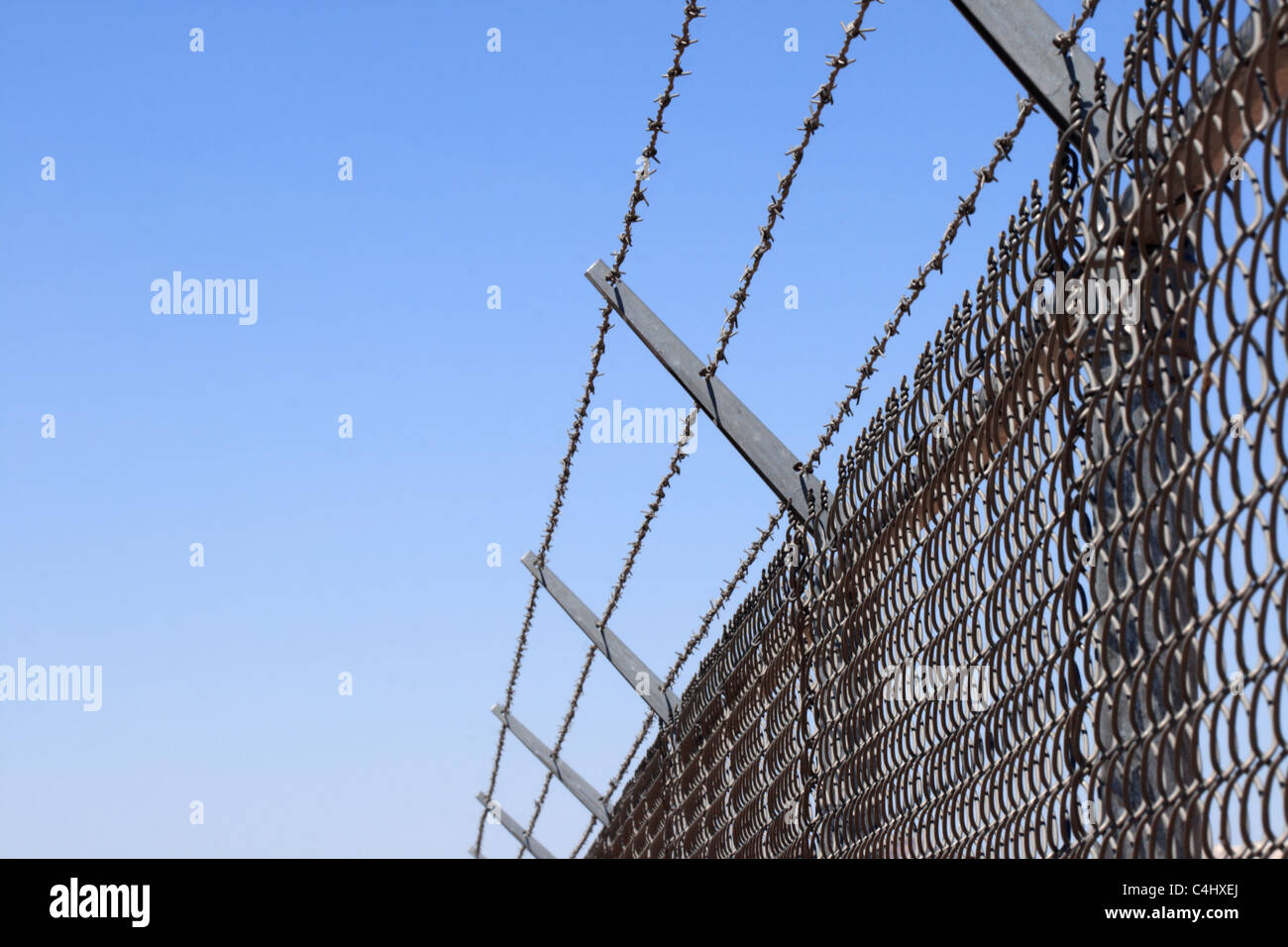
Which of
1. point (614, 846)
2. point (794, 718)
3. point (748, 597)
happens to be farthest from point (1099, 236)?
point (614, 846)

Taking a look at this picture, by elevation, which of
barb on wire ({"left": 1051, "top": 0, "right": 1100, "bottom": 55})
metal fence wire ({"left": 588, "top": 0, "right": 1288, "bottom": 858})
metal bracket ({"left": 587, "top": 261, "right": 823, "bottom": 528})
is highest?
metal bracket ({"left": 587, "top": 261, "right": 823, "bottom": 528})

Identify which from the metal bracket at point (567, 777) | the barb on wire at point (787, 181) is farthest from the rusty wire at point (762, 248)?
the metal bracket at point (567, 777)

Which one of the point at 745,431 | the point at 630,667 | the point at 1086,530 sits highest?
the point at 630,667

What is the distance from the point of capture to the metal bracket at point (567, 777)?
418 inches

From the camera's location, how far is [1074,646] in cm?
252

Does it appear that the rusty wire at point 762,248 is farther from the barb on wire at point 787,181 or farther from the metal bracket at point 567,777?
→ the metal bracket at point 567,777

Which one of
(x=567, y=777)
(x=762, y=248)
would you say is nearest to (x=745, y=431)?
(x=762, y=248)

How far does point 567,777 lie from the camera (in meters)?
10.9

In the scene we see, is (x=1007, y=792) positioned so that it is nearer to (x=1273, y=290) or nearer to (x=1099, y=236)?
(x=1099, y=236)

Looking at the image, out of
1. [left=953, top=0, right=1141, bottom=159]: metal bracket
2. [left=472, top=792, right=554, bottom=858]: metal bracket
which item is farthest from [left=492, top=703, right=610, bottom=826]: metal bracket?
[left=953, top=0, right=1141, bottom=159]: metal bracket

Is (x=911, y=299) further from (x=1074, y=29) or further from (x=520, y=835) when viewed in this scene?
(x=520, y=835)

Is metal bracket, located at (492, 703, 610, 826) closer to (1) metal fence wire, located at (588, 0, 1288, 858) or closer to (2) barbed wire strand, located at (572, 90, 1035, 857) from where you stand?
(2) barbed wire strand, located at (572, 90, 1035, 857)

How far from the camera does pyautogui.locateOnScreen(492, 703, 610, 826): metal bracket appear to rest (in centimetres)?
1062
